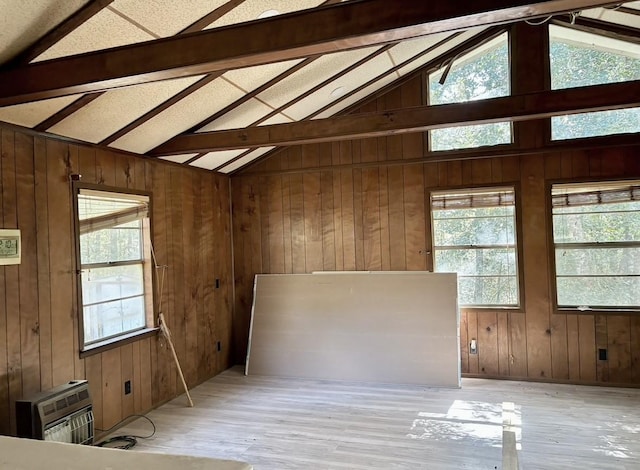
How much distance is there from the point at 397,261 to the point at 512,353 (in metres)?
1.58

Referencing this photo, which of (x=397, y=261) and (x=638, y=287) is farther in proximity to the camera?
(x=397, y=261)

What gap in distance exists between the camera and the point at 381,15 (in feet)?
6.47

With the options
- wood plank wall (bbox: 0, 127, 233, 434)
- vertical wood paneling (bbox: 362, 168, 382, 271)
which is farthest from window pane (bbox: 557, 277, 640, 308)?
wood plank wall (bbox: 0, 127, 233, 434)

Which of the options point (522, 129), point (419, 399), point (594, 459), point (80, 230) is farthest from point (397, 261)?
point (80, 230)

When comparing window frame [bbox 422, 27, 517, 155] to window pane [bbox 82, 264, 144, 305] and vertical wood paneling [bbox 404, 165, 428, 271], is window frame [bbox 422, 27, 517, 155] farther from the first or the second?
window pane [bbox 82, 264, 144, 305]

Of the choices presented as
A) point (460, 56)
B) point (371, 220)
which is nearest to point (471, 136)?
point (460, 56)

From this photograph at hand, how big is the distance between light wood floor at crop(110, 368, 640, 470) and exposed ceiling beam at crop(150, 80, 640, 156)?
2.46 metres

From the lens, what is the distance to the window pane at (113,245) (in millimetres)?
3809

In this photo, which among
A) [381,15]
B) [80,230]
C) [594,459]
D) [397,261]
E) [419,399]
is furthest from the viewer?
[397,261]

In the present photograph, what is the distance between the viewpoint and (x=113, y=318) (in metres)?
4.07

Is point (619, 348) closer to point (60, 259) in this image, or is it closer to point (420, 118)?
point (420, 118)

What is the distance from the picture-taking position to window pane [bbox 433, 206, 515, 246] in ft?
16.2

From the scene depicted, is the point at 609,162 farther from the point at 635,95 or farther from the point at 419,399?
the point at 419,399

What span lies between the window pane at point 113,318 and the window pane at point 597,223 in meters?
4.35
